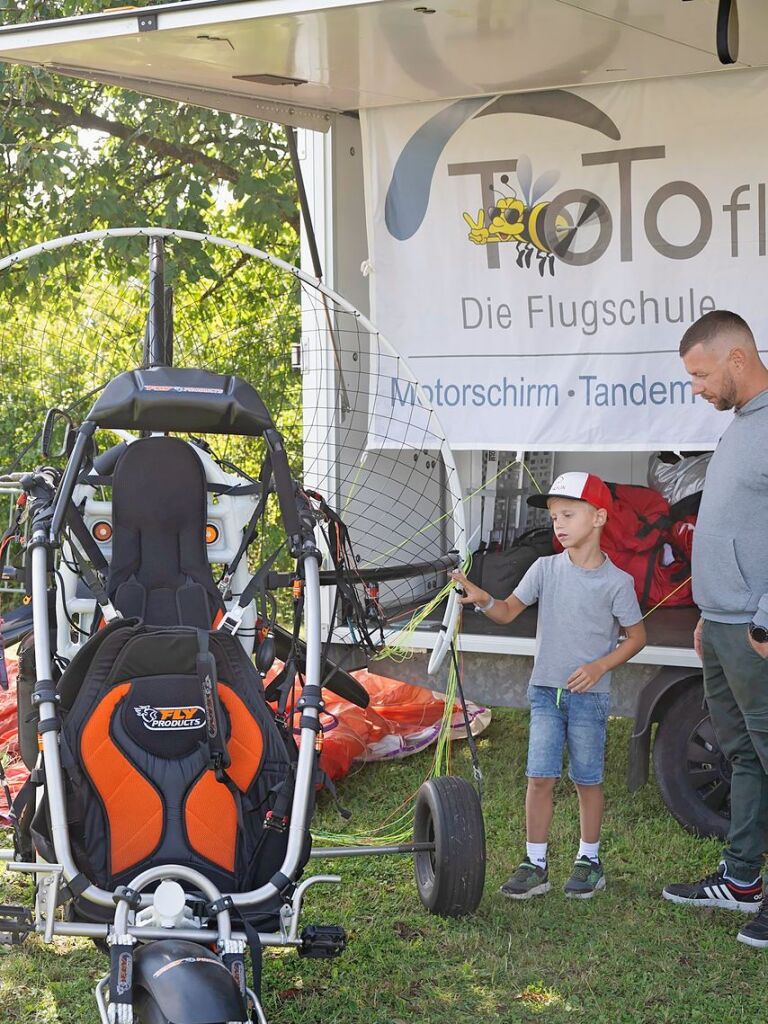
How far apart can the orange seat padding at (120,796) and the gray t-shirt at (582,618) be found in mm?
1638

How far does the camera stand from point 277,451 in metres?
3.83

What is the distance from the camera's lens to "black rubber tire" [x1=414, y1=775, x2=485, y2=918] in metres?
4.27

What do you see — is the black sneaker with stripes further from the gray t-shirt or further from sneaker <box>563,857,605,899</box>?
the gray t-shirt

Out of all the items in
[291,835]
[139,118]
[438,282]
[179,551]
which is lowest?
[291,835]

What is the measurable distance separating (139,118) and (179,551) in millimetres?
5726

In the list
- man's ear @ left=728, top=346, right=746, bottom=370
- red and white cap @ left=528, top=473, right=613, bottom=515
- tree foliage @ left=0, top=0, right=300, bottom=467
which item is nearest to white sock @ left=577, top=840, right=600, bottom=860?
red and white cap @ left=528, top=473, right=613, bottom=515

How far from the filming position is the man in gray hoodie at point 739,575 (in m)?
4.25

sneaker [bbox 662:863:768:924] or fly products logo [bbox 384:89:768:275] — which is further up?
fly products logo [bbox 384:89:768:275]

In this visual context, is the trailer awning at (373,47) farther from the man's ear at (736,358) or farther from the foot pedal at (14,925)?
the foot pedal at (14,925)

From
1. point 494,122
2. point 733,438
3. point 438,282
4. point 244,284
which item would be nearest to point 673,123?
point 494,122

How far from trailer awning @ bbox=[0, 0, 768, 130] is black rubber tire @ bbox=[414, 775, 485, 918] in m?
2.55

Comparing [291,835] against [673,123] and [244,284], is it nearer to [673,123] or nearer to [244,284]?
[673,123]

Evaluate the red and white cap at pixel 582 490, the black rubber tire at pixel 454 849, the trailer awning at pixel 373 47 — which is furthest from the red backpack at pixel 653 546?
the trailer awning at pixel 373 47

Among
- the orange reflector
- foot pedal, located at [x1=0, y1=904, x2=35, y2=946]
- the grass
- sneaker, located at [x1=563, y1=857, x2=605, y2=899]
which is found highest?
the orange reflector
